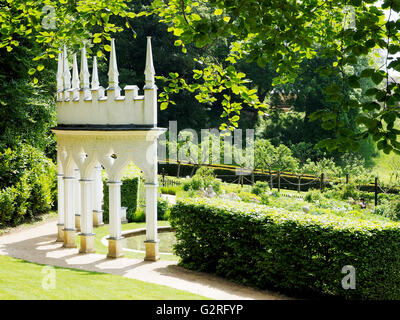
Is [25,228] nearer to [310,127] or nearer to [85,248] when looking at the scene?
[85,248]

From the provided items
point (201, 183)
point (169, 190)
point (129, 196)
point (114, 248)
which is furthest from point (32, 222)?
point (169, 190)

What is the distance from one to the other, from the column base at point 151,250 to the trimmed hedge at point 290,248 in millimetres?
711

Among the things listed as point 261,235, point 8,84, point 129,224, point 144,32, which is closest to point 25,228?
point 129,224

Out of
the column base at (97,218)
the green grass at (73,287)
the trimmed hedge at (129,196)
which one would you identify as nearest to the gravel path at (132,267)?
the green grass at (73,287)

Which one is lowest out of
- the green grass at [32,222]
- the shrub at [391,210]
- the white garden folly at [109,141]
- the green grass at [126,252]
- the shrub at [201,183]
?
the green grass at [126,252]

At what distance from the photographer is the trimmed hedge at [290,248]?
340 inches

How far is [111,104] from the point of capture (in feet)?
37.7

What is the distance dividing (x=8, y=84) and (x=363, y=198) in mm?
16255

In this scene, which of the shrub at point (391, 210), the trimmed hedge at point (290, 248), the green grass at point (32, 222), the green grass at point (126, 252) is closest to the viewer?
the trimmed hedge at point (290, 248)

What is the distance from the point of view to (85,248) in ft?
39.4

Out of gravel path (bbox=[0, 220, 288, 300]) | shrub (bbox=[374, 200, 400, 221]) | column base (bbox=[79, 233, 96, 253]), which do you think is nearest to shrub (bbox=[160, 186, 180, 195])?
gravel path (bbox=[0, 220, 288, 300])

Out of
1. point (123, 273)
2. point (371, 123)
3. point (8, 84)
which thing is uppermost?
point (8, 84)

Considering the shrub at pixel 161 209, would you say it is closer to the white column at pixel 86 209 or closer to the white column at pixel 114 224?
the white column at pixel 86 209

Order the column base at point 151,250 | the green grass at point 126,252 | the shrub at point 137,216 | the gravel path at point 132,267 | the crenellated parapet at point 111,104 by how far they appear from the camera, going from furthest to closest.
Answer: the shrub at point 137,216, the green grass at point 126,252, the column base at point 151,250, the crenellated parapet at point 111,104, the gravel path at point 132,267
